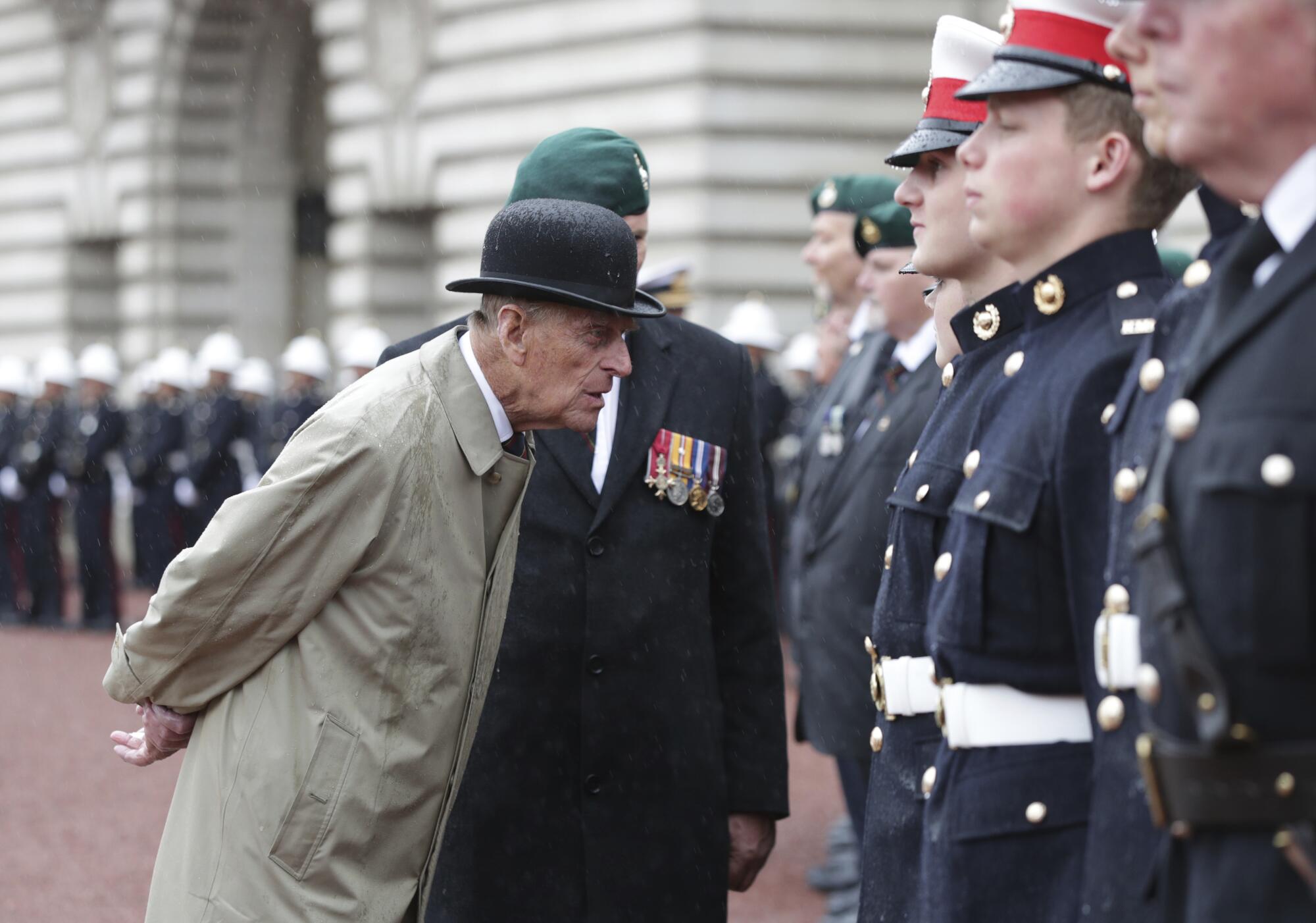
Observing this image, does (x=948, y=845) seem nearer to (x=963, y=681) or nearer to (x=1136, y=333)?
(x=963, y=681)

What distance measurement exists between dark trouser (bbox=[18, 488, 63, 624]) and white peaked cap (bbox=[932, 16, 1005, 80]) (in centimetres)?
1341

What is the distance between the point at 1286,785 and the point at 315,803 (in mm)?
1520

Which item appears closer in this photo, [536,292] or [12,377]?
[536,292]

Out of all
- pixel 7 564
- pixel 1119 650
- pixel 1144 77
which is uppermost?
pixel 1144 77

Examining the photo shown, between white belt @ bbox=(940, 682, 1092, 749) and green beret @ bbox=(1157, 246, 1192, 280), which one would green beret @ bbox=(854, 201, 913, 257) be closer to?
green beret @ bbox=(1157, 246, 1192, 280)

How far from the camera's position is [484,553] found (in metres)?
3.03

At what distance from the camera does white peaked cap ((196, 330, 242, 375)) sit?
1680 centimetres

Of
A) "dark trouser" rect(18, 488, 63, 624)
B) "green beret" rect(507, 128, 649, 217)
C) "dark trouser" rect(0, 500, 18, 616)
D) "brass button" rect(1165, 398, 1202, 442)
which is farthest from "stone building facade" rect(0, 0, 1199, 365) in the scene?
"brass button" rect(1165, 398, 1202, 442)

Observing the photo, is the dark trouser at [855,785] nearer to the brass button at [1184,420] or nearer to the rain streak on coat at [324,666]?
the rain streak on coat at [324,666]

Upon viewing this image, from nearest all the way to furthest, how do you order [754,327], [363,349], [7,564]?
[754,327] < [363,349] < [7,564]

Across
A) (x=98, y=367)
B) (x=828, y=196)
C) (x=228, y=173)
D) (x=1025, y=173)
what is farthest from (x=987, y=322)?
(x=228, y=173)

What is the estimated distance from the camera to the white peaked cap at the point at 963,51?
322cm

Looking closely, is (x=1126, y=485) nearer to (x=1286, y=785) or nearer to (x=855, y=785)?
(x=1286, y=785)

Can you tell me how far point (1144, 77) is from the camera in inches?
85.7
